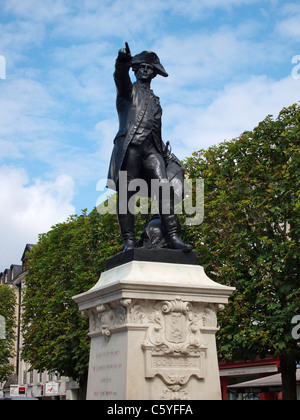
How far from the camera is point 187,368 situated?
7.40 metres

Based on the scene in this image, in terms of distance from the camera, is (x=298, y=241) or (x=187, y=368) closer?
(x=187, y=368)

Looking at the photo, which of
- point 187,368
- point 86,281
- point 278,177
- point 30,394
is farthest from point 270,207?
point 30,394

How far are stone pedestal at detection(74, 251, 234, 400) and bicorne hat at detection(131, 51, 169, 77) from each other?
278 cm

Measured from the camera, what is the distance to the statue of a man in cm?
834

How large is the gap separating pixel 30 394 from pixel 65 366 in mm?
36217

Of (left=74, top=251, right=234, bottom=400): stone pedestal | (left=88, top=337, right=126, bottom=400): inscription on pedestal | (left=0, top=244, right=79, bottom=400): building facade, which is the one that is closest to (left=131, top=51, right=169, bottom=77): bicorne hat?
(left=74, top=251, right=234, bottom=400): stone pedestal

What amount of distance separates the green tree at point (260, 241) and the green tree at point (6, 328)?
120ft

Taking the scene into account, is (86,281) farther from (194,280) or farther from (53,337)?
(194,280)

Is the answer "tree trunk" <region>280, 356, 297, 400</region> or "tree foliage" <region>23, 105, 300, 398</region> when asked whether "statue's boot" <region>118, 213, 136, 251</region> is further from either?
"tree trunk" <region>280, 356, 297, 400</region>

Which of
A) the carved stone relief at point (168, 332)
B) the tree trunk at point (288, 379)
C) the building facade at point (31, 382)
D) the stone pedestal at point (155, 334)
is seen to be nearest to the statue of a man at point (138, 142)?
the stone pedestal at point (155, 334)

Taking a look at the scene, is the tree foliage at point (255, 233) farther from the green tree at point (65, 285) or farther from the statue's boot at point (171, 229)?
the statue's boot at point (171, 229)

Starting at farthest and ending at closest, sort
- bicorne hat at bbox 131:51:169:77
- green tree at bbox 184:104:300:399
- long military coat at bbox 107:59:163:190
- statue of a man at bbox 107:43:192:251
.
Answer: green tree at bbox 184:104:300:399 → bicorne hat at bbox 131:51:169:77 → long military coat at bbox 107:59:163:190 → statue of a man at bbox 107:43:192:251
